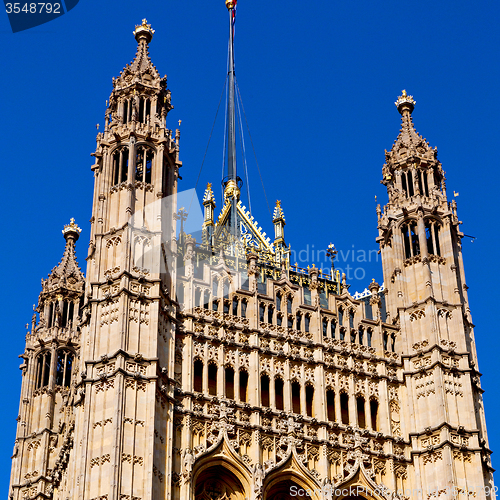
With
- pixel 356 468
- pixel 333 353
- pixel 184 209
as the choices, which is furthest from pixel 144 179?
pixel 356 468

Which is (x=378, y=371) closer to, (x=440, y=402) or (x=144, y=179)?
(x=440, y=402)

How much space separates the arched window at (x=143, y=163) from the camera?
5218 centimetres

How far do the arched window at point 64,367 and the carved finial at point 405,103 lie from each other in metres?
19.9

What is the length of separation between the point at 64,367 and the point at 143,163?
12.1m

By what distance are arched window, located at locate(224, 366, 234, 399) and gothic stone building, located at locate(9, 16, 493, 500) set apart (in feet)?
0.40

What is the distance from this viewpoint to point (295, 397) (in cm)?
5034

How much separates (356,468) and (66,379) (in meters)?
16.5

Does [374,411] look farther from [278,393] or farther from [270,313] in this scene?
[270,313]

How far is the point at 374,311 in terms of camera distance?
5431cm

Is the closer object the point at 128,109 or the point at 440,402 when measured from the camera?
the point at 440,402

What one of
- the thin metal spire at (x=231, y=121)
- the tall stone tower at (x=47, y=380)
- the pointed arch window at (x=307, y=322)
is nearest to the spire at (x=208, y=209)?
the thin metal spire at (x=231, y=121)

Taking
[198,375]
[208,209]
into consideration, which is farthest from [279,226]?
[198,375]

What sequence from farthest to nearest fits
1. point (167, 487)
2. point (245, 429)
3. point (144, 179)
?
point (144, 179), point (245, 429), point (167, 487)

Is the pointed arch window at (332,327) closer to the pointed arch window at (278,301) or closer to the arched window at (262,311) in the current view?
the pointed arch window at (278,301)
